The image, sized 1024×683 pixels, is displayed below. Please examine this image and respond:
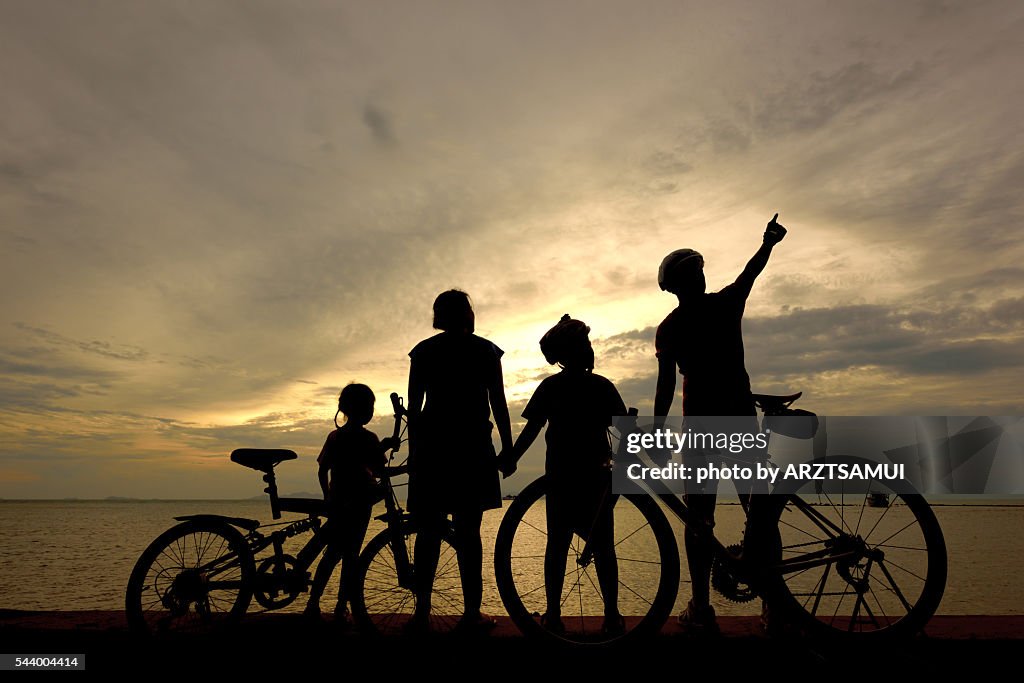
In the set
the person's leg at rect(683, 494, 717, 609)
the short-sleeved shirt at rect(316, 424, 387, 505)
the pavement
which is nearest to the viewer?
the pavement

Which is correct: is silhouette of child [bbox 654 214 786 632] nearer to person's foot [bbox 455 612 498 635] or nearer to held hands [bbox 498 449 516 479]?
held hands [bbox 498 449 516 479]

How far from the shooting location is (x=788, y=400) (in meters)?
3.57

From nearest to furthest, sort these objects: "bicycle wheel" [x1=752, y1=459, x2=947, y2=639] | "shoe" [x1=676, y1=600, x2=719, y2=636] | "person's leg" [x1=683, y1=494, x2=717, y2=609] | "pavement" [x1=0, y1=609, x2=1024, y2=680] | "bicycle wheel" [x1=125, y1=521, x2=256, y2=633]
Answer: "pavement" [x1=0, y1=609, x2=1024, y2=680] < "bicycle wheel" [x1=752, y1=459, x2=947, y2=639] < "person's leg" [x1=683, y1=494, x2=717, y2=609] < "shoe" [x1=676, y1=600, x2=719, y2=636] < "bicycle wheel" [x1=125, y1=521, x2=256, y2=633]

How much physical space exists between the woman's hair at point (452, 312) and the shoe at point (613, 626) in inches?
75.0

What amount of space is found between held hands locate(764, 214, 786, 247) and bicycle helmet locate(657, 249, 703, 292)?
409mm

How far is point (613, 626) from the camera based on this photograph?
3.57 m

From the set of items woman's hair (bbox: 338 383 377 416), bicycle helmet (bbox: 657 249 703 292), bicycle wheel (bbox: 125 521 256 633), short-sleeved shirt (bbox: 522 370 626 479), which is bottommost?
bicycle wheel (bbox: 125 521 256 633)

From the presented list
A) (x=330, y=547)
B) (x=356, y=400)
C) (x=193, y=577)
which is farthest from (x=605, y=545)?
(x=193, y=577)

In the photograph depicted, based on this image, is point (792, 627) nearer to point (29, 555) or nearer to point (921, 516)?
point (921, 516)

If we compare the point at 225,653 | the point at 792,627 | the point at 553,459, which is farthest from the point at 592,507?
the point at 225,653

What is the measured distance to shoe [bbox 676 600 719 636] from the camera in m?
3.73

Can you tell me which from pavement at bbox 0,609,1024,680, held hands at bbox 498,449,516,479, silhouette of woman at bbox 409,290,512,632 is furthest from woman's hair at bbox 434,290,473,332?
pavement at bbox 0,609,1024,680

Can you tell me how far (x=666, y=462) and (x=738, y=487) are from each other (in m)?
0.47

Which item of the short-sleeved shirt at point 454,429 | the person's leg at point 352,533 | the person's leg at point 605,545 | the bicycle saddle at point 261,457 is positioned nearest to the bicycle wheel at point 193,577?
the bicycle saddle at point 261,457
